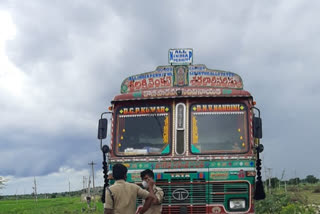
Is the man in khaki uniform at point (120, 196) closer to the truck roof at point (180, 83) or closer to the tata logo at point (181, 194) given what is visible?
the tata logo at point (181, 194)

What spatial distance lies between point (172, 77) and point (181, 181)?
2.25 meters

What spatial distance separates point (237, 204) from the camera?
798cm

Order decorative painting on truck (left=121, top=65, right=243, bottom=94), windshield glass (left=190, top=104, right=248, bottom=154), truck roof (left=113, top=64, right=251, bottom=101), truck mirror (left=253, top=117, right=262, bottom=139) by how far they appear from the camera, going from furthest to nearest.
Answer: decorative painting on truck (left=121, top=65, right=243, bottom=94)
truck roof (left=113, top=64, right=251, bottom=101)
truck mirror (left=253, top=117, right=262, bottom=139)
windshield glass (left=190, top=104, right=248, bottom=154)

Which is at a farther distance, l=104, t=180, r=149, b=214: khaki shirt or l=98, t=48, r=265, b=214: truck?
l=98, t=48, r=265, b=214: truck

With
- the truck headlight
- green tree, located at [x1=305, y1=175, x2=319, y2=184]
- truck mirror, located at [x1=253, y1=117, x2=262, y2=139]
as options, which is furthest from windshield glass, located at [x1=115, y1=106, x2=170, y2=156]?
green tree, located at [x1=305, y1=175, x2=319, y2=184]

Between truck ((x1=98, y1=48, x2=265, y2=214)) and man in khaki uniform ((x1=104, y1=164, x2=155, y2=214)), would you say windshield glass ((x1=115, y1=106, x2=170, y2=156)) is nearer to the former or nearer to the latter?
truck ((x1=98, y1=48, x2=265, y2=214))

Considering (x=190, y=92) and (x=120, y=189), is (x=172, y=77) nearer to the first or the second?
(x=190, y=92)

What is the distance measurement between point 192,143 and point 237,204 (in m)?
1.33

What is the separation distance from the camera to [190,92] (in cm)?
862

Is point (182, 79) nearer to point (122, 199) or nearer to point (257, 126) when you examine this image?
point (257, 126)

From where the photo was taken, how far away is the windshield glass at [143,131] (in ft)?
27.4

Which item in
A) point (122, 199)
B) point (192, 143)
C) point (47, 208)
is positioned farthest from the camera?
point (47, 208)

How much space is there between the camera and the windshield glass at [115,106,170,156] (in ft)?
27.4

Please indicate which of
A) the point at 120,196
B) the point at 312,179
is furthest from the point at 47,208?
the point at 120,196
